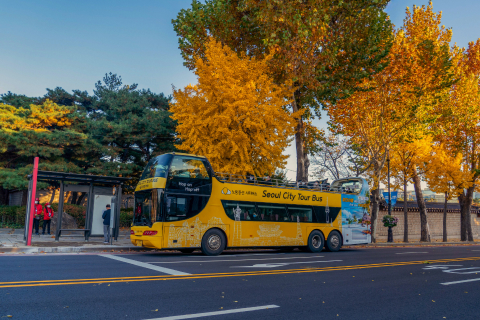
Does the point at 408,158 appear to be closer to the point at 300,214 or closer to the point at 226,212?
the point at 300,214

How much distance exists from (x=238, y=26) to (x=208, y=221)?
473 inches

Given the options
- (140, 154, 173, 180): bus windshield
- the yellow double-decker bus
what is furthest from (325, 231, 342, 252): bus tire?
(140, 154, 173, 180): bus windshield

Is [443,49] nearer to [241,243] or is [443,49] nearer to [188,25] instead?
[188,25]

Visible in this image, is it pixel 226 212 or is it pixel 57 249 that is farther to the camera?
pixel 226 212

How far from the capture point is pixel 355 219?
766 inches

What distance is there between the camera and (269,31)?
18.0 m

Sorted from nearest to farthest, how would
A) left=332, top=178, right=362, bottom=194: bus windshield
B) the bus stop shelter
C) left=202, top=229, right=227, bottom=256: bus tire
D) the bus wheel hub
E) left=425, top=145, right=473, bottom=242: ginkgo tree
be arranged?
left=202, top=229, right=227, bottom=256: bus tire < the bus wheel hub < the bus stop shelter < left=332, top=178, right=362, bottom=194: bus windshield < left=425, top=145, right=473, bottom=242: ginkgo tree

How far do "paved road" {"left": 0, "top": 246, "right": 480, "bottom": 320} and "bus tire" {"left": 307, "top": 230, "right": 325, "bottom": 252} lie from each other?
24.7 feet

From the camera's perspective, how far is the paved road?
5.11 metres

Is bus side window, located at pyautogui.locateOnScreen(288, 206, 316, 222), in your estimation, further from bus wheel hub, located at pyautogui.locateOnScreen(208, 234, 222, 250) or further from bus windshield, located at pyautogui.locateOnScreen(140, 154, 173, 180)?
Answer: bus windshield, located at pyautogui.locateOnScreen(140, 154, 173, 180)

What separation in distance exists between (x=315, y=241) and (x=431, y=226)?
89.1 feet

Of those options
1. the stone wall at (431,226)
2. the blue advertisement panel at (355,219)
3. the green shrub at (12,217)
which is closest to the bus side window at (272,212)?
the blue advertisement panel at (355,219)

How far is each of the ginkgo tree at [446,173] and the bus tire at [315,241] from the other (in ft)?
58.4

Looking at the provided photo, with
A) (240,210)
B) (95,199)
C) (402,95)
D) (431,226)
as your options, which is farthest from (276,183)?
(431,226)
